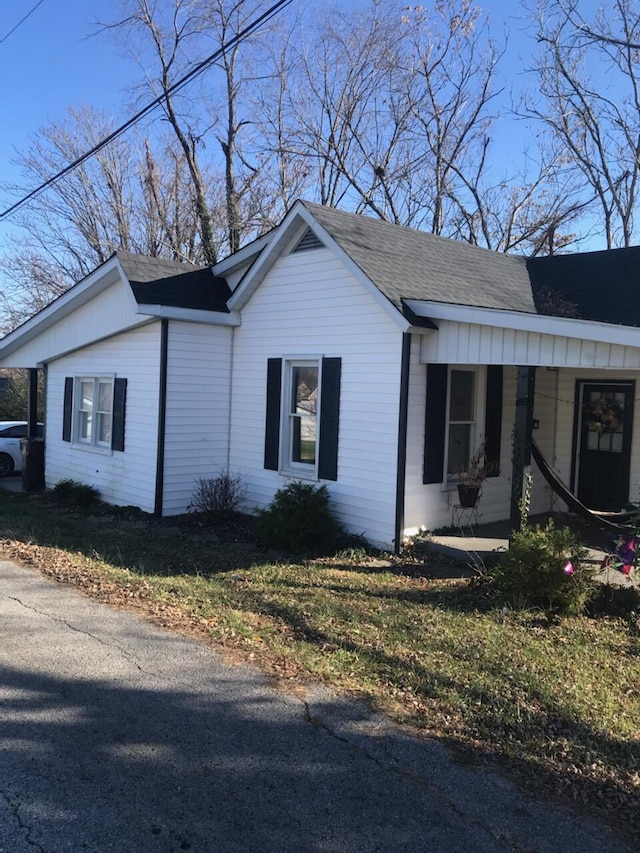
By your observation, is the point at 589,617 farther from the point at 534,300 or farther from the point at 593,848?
the point at 534,300

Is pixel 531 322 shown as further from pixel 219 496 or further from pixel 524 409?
pixel 219 496

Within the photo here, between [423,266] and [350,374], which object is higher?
[423,266]

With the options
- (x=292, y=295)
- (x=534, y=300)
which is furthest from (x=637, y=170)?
(x=292, y=295)

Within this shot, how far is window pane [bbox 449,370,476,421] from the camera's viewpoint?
31.7 ft

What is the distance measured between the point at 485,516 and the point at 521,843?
726cm

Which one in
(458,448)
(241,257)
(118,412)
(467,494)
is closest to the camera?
(467,494)

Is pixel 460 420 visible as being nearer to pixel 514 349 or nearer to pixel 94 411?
pixel 514 349

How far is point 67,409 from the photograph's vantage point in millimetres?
13750

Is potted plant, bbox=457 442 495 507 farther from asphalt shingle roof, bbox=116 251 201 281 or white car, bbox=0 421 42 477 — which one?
white car, bbox=0 421 42 477

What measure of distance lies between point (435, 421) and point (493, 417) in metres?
1.32

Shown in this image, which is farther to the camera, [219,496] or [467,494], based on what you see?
[219,496]

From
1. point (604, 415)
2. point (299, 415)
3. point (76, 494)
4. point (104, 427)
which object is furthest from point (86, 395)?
point (604, 415)

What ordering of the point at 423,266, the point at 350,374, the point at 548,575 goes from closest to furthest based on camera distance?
the point at 548,575 → the point at 350,374 → the point at 423,266

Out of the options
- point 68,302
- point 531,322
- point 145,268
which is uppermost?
point 145,268
